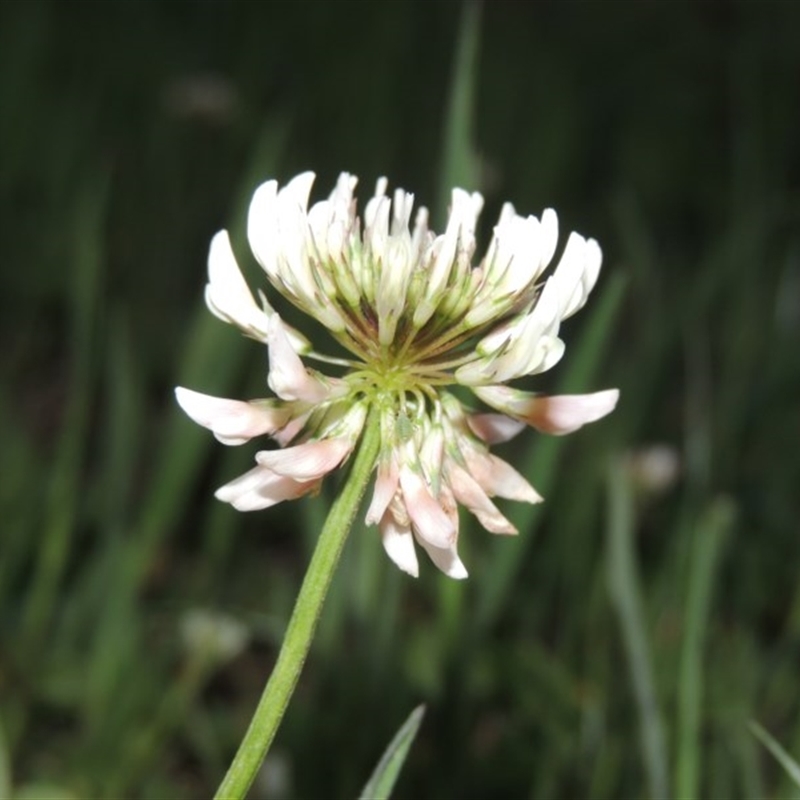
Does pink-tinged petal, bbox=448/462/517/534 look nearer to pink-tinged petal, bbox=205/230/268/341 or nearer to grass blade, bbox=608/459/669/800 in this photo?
pink-tinged petal, bbox=205/230/268/341

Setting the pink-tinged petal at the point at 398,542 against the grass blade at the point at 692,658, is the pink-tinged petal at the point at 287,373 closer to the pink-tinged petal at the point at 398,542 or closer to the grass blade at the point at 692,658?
the pink-tinged petal at the point at 398,542

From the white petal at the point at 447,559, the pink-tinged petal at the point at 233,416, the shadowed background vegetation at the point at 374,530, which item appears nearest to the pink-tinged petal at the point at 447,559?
the white petal at the point at 447,559

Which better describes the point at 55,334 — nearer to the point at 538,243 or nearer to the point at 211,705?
the point at 211,705

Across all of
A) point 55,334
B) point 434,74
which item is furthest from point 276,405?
point 434,74

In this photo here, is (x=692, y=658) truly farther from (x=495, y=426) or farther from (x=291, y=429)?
(x=291, y=429)

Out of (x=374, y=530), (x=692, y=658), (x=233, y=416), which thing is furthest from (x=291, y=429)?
(x=374, y=530)

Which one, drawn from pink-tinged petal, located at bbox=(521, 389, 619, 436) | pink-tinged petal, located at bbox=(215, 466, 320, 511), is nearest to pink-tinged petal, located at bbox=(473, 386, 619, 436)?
pink-tinged petal, located at bbox=(521, 389, 619, 436)
